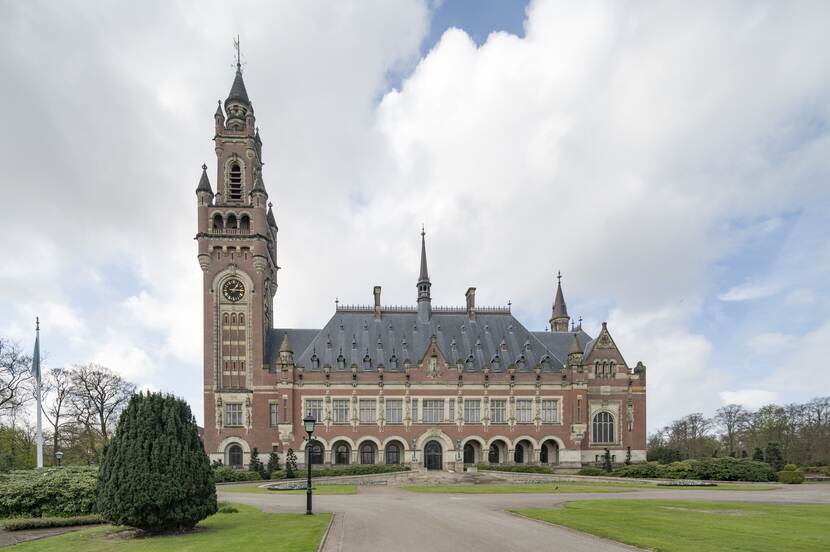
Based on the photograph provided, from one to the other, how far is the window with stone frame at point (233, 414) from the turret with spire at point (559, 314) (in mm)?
40649

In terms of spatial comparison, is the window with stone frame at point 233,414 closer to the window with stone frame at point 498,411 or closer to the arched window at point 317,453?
the arched window at point 317,453

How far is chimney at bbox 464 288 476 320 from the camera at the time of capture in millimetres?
64688

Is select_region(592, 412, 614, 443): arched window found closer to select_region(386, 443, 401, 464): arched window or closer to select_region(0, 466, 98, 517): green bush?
select_region(386, 443, 401, 464): arched window

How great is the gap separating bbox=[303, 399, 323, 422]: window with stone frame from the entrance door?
1200 centimetres

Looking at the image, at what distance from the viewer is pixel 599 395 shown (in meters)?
60.5

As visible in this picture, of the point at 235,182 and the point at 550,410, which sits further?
the point at 235,182

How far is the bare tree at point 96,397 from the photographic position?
59969 mm

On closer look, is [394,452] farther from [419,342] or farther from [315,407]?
[419,342]

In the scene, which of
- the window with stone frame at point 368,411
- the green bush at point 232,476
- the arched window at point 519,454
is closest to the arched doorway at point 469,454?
the arched window at point 519,454

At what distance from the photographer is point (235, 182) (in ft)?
202

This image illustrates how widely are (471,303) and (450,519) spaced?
4501 cm

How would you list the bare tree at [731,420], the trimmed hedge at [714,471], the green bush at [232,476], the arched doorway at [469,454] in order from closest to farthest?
the trimmed hedge at [714,471] → the green bush at [232,476] → the arched doorway at [469,454] → the bare tree at [731,420]

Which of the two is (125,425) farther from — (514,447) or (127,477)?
(514,447)

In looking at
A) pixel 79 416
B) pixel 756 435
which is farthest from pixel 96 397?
pixel 756 435
